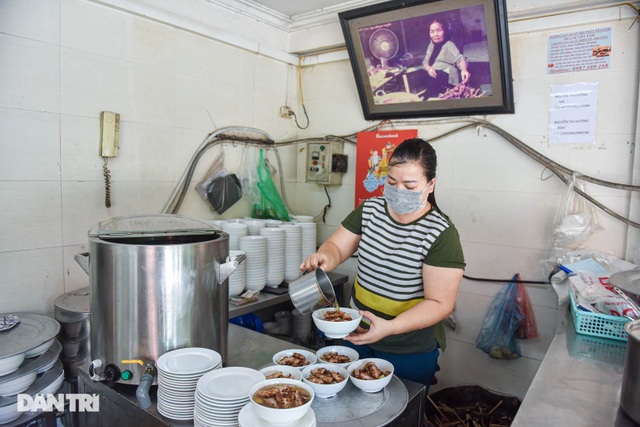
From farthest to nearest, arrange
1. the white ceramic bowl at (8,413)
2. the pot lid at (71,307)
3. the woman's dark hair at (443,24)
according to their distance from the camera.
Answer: the woman's dark hair at (443,24) → the pot lid at (71,307) → the white ceramic bowl at (8,413)

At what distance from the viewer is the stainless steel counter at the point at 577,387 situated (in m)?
1.12

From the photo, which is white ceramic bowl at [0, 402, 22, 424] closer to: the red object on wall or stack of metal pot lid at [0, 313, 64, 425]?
stack of metal pot lid at [0, 313, 64, 425]

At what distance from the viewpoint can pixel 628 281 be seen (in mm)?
1479

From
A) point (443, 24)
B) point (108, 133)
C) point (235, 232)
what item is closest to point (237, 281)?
point (235, 232)

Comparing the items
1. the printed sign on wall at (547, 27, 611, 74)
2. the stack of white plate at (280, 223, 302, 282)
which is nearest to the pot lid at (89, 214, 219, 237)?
the stack of white plate at (280, 223, 302, 282)

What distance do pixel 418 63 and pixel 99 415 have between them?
2575 millimetres

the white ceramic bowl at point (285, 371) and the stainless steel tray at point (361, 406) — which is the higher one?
the white ceramic bowl at point (285, 371)

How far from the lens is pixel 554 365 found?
1434 mm

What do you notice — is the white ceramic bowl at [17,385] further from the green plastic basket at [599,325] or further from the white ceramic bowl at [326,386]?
the green plastic basket at [599,325]

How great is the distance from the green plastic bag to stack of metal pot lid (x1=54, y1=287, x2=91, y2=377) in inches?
58.0

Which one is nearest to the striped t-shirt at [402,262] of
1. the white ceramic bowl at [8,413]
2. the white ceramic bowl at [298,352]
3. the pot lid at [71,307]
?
the white ceramic bowl at [298,352]

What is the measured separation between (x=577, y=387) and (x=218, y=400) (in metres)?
1.03

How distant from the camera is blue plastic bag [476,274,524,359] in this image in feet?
8.63

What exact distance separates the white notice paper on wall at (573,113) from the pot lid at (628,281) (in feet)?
3.62
